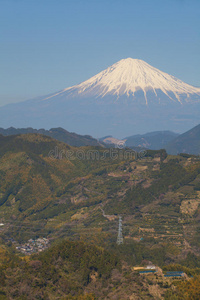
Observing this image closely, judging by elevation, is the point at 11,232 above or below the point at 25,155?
below

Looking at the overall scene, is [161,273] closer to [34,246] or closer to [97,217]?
[34,246]

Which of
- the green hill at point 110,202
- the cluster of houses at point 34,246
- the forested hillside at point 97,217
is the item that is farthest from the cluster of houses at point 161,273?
the cluster of houses at point 34,246

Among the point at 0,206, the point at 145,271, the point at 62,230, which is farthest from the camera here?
the point at 0,206

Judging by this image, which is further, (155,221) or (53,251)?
(155,221)

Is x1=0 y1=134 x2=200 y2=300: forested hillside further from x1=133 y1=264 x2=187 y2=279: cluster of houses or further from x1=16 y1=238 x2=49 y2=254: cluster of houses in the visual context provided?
x1=133 y1=264 x2=187 y2=279: cluster of houses

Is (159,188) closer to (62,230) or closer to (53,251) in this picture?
(62,230)

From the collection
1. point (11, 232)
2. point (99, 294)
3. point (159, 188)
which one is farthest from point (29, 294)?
point (159, 188)

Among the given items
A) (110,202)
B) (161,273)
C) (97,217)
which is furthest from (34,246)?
(161,273)

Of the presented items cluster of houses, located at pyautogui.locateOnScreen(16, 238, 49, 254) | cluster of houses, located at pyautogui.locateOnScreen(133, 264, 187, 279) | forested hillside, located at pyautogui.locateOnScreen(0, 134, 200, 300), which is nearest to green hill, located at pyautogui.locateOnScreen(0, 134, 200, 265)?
forested hillside, located at pyautogui.locateOnScreen(0, 134, 200, 300)
